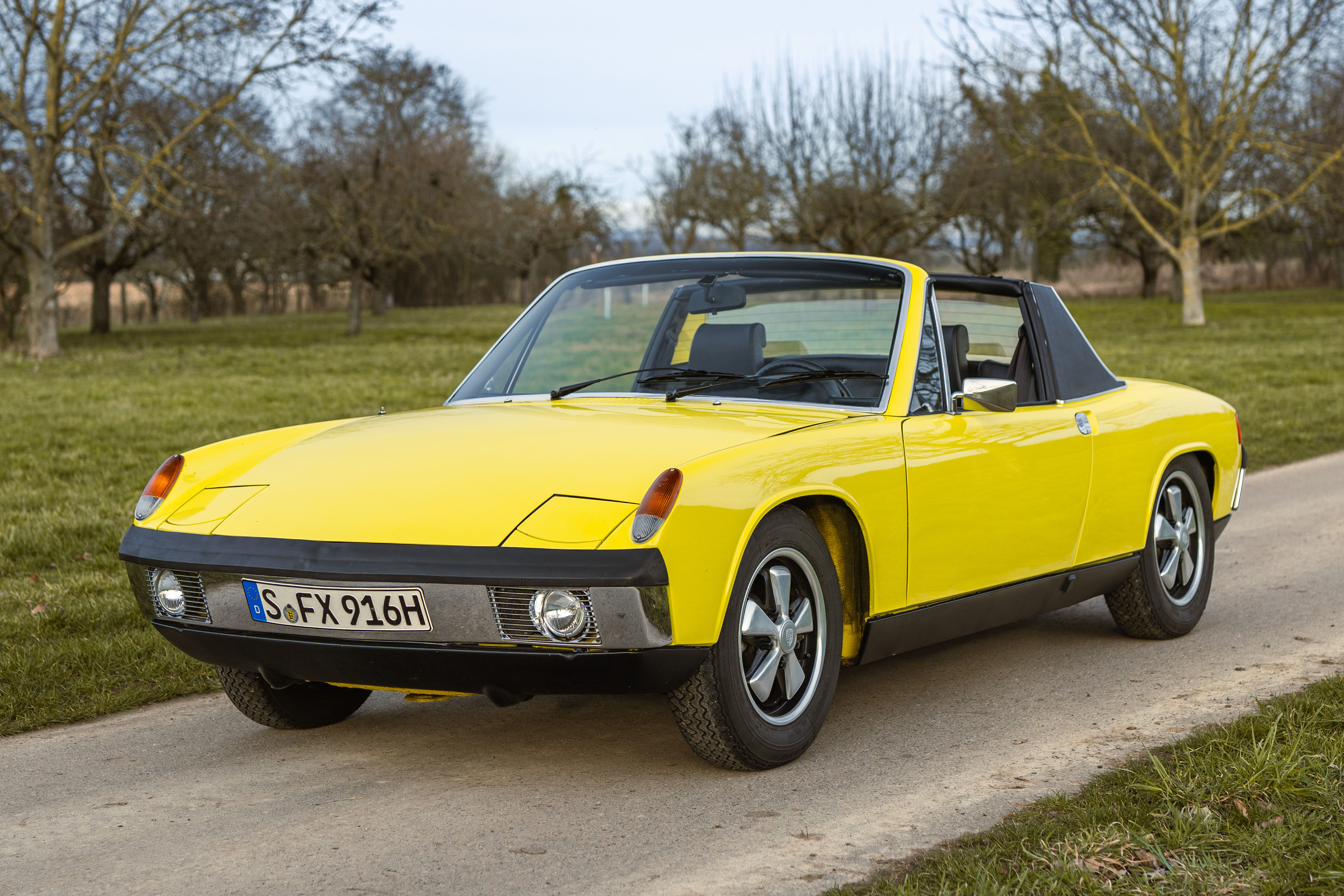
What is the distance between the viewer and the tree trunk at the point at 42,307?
2709cm

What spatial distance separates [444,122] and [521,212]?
932cm

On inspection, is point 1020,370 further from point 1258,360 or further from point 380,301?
point 380,301

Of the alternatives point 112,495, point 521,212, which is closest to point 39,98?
point 112,495

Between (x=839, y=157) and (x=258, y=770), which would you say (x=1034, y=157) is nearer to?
(x=839, y=157)

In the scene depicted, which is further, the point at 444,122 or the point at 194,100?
the point at 444,122

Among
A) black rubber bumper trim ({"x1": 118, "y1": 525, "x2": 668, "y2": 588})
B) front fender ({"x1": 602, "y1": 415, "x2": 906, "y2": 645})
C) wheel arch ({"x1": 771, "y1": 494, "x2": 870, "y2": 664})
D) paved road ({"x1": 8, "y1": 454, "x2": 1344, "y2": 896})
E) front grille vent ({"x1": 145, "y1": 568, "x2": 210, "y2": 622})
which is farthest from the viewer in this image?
wheel arch ({"x1": 771, "y1": 494, "x2": 870, "y2": 664})

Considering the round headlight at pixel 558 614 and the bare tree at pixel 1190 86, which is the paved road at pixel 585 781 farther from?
the bare tree at pixel 1190 86

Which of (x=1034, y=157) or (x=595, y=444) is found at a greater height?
(x=1034, y=157)

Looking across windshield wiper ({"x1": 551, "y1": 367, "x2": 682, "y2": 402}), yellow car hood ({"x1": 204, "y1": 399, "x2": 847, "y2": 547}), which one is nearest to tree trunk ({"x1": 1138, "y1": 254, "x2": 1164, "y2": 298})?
windshield wiper ({"x1": 551, "y1": 367, "x2": 682, "y2": 402})

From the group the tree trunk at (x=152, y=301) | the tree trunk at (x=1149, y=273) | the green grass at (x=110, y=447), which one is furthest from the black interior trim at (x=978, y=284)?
the tree trunk at (x=152, y=301)

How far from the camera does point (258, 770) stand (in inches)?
163

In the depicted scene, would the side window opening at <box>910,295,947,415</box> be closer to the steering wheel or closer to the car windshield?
the car windshield

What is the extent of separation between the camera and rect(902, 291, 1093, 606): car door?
4.39 m

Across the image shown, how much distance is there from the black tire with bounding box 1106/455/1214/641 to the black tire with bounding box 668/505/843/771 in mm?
2036
